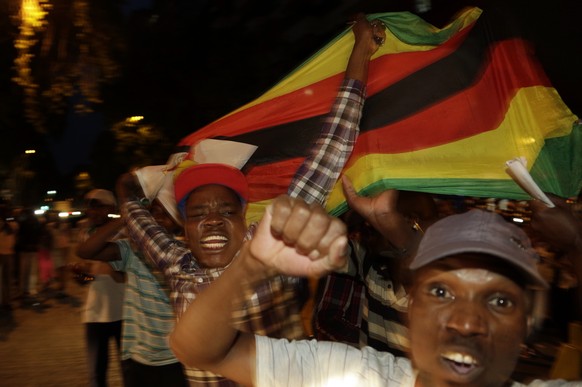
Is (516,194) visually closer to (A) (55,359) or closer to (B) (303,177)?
(B) (303,177)

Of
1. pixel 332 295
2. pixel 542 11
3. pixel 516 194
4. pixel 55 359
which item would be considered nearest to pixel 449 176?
pixel 516 194

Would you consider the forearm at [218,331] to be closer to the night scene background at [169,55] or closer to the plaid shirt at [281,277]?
the plaid shirt at [281,277]

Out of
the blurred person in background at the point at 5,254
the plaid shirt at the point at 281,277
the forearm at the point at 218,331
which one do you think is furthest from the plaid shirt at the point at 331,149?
the blurred person in background at the point at 5,254

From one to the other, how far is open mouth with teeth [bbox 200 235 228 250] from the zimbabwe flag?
65cm

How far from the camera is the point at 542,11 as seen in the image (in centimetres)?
407

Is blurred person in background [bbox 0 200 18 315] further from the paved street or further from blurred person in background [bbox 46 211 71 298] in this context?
blurred person in background [bbox 46 211 71 298]

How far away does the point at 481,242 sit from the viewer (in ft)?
5.72

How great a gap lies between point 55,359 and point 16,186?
106 ft

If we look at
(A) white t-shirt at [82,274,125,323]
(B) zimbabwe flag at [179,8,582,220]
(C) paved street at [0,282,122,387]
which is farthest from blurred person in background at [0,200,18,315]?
(B) zimbabwe flag at [179,8,582,220]

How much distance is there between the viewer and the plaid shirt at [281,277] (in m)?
2.43

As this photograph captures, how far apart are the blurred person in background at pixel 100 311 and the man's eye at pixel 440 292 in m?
3.57

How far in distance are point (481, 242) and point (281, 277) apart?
105 centimetres

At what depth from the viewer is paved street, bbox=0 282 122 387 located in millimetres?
6660

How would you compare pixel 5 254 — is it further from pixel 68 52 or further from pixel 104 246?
pixel 104 246
